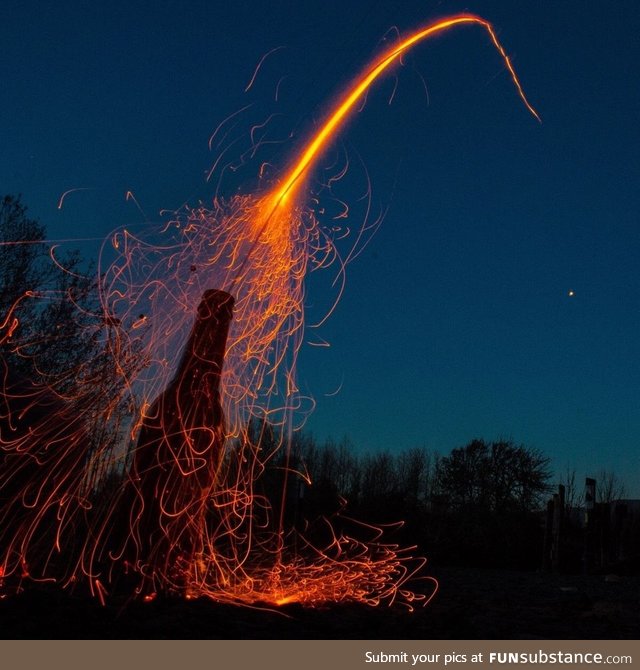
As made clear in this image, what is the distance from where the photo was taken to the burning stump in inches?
201

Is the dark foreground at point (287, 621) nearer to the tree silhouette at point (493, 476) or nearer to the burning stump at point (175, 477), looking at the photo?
the burning stump at point (175, 477)

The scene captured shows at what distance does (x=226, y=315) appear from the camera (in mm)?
5770

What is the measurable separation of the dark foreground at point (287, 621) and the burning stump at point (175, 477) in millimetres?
473

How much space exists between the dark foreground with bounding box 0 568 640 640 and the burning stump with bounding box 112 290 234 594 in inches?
18.6

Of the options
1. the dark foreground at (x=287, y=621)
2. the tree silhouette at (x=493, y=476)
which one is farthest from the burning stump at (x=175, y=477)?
the tree silhouette at (x=493, y=476)

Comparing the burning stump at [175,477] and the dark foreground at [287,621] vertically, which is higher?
the burning stump at [175,477]

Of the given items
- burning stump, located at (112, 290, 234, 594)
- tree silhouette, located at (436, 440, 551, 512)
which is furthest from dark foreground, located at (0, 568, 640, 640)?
tree silhouette, located at (436, 440, 551, 512)

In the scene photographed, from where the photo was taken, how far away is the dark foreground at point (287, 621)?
12.2ft

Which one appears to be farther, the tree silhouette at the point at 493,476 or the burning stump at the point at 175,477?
the tree silhouette at the point at 493,476

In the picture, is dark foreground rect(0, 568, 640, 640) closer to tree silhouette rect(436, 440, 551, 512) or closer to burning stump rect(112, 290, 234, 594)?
burning stump rect(112, 290, 234, 594)

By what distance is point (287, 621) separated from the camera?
14.4ft

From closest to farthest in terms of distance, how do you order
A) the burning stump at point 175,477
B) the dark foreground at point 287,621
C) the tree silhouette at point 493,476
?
the dark foreground at point 287,621 → the burning stump at point 175,477 → the tree silhouette at point 493,476
